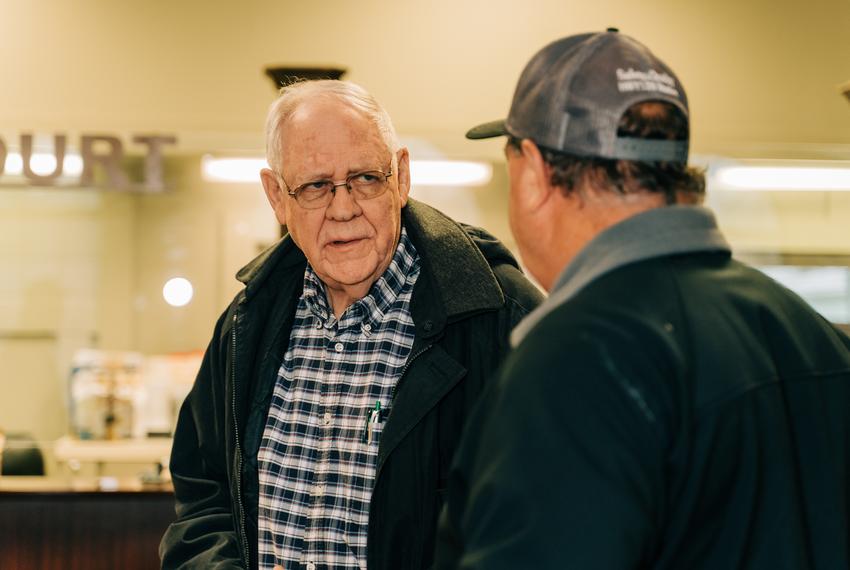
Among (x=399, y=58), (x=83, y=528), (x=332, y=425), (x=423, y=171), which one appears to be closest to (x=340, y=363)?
(x=332, y=425)

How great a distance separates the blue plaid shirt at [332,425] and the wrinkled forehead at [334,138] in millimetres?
163

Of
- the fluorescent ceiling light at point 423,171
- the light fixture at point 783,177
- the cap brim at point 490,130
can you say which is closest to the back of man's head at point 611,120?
the cap brim at point 490,130

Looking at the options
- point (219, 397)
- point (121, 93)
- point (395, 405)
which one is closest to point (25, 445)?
point (121, 93)

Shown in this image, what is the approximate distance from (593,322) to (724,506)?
20 cm

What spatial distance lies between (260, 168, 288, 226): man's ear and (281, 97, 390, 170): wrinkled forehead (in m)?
0.10

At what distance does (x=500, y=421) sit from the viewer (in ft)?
3.11

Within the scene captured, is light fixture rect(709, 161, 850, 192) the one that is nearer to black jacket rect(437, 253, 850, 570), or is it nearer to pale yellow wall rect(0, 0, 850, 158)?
pale yellow wall rect(0, 0, 850, 158)

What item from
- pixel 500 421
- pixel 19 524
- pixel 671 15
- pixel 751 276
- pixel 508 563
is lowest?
pixel 19 524

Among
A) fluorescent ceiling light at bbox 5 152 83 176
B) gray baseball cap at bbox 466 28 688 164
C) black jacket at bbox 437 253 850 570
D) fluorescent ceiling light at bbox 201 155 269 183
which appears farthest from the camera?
fluorescent ceiling light at bbox 201 155 269 183

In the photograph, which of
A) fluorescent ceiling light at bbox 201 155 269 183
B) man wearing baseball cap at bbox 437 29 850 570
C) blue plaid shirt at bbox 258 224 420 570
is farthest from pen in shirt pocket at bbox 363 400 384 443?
fluorescent ceiling light at bbox 201 155 269 183

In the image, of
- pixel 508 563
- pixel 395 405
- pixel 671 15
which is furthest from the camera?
pixel 671 15

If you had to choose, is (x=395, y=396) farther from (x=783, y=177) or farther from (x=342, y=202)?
(x=783, y=177)

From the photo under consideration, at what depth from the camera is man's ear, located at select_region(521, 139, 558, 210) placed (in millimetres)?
1074

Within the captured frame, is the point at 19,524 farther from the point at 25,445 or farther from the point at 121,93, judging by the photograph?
the point at 121,93
